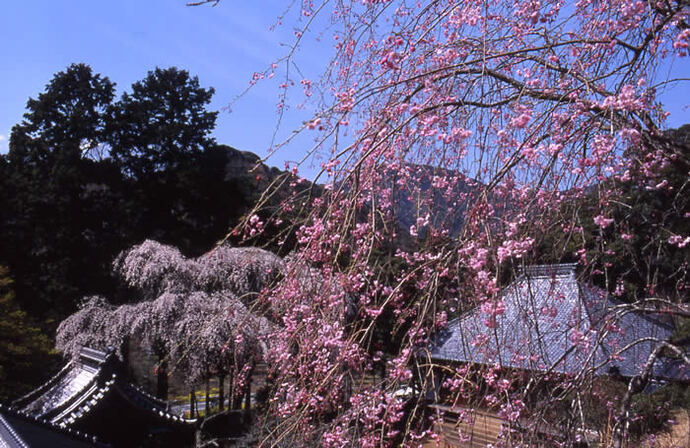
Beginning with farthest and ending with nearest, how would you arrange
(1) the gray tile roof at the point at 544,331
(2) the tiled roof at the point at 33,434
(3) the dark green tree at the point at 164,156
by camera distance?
(3) the dark green tree at the point at 164,156, (2) the tiled roof at the point at 33,434, (1) the gray tile roof at the point at 544,331

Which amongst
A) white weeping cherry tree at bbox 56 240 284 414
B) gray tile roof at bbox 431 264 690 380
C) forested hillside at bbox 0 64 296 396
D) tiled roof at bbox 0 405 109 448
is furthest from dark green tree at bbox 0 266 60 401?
gray tile roof at bbox 431 264 690 380

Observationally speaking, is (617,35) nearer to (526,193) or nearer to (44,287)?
(526,193)

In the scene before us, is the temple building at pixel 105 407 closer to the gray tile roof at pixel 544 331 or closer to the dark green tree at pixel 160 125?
the gray tile roof at pixel 544 331

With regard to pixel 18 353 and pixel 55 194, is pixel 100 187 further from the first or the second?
pixel 18 353

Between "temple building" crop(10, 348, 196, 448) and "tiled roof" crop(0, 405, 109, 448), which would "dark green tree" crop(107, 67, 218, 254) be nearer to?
"temple building" crop(10, 348, 196, 448)

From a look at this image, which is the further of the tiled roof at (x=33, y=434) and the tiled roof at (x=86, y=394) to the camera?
the tiled roof at (x=86, y=394)

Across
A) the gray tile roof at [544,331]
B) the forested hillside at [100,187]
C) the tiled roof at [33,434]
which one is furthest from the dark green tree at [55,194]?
the gray tile roof at [544,331]

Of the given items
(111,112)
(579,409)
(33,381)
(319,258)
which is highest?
(111,112)

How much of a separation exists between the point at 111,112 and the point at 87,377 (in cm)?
1024

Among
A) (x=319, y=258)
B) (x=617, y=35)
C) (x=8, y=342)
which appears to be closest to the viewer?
(x=319, y=258)

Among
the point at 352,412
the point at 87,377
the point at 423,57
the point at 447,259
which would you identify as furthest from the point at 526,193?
the point at 87,377

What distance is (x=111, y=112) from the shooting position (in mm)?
16000

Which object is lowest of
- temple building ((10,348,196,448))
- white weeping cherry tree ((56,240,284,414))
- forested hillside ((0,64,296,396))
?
temple building ((10,348,196,448))

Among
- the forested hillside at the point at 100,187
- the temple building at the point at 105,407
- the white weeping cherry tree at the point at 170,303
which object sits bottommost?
the temple building at the point at 105,407
